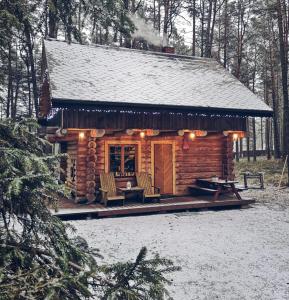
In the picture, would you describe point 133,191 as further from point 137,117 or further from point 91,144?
point 137,117

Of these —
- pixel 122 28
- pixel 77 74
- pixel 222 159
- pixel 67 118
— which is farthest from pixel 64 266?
pixel 222 159

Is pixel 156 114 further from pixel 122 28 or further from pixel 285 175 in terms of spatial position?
pixel 285 175

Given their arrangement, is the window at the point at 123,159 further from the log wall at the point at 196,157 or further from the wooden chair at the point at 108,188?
the wooden chair at the point at 108,188

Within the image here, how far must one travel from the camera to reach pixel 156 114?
503 inches

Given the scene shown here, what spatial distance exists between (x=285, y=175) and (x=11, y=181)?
21104mm

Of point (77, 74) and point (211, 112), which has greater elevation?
point (77, 74)

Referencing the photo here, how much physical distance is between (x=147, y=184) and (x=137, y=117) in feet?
9.09

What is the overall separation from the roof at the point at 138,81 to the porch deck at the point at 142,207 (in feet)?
12.6

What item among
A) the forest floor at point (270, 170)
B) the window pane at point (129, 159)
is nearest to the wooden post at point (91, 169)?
the window pane at point (129, 159)

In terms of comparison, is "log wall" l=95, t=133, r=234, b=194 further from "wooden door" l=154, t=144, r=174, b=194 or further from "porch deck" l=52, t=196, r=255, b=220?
"porch deck" l=52, t=196, r=255, b=220

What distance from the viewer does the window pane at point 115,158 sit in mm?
12906

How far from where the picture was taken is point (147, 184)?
12.7 metres

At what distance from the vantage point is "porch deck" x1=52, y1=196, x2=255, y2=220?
34.7 ft

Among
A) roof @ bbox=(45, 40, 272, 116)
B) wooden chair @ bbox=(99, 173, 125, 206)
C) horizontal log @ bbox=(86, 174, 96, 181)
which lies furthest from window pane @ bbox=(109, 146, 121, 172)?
roof @ bbox=(45, 40, 272, 116)
